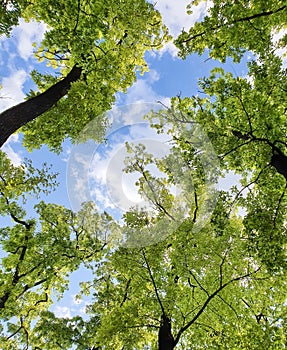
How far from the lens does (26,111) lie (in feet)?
26.1

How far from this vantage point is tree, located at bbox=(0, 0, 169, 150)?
7.71 m

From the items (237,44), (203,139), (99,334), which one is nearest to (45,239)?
(99,334)

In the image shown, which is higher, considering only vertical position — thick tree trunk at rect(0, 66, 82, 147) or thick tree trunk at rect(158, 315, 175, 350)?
thick tree trunk at rect(0, 66, 82, 147)

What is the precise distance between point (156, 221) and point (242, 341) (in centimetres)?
453

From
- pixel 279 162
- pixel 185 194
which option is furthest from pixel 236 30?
pixel 185 194

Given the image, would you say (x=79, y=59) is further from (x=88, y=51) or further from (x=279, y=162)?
(x=279, y=162)

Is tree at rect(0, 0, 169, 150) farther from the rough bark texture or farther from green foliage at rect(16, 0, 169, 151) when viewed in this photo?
the rough bark texture

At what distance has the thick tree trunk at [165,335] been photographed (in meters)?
8.76

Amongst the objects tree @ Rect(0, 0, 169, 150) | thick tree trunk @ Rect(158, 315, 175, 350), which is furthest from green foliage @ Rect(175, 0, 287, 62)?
thick tree trunk @ Rect(158, 315, 175, 350)

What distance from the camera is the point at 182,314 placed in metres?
8.88

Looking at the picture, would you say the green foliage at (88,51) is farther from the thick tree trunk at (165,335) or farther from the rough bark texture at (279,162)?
the thick tree trunk at (165,335)

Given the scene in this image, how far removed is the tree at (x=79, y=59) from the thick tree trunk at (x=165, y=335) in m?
6.44

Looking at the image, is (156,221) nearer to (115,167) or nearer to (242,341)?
(115,167)

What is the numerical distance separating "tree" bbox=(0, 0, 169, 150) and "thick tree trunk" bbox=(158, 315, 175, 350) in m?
6.44
